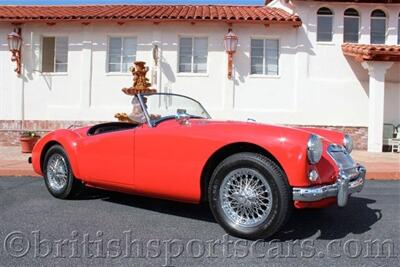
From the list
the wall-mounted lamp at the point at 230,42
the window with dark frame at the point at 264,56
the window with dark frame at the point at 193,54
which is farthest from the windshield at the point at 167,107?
the window with dark frame at the point at 264,56

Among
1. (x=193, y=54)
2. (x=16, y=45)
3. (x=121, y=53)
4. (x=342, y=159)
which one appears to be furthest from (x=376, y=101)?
(x=16, y=45)

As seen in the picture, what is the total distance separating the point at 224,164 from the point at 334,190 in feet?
3.14

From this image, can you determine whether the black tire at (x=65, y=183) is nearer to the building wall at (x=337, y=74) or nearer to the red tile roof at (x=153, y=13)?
the red tile roof at (x=153, y=13)

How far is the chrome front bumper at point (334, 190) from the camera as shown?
3.45 meters

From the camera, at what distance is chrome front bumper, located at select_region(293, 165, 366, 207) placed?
345 cm

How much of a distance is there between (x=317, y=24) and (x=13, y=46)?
30.9 ft

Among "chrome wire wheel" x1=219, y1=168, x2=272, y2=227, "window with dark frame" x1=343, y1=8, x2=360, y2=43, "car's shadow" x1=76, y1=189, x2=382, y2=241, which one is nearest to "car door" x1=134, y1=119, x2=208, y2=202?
"chrome wire wheel" x1=219, y1=168, x2=272, y2=227

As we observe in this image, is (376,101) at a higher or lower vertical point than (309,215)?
higher

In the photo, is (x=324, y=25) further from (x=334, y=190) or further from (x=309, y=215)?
(x=334, y=190)

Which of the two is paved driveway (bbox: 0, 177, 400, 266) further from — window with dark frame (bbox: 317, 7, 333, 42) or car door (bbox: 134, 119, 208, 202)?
window with dark frame (bbox: 317, 7, 333, 42)

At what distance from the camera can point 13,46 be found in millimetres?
13172

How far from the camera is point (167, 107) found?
15.4 ft

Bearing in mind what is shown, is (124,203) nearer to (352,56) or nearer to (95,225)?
(95,225)

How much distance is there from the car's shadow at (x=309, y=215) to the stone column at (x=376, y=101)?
716 centimetres
